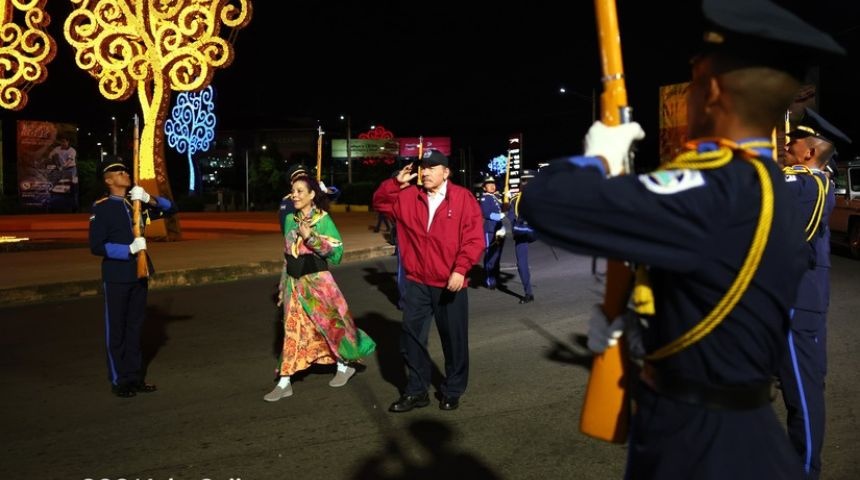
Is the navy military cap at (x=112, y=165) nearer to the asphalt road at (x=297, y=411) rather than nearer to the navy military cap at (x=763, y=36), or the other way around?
the asphalt road at (x=297, y=411)

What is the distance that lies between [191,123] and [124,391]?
21936 millimetres

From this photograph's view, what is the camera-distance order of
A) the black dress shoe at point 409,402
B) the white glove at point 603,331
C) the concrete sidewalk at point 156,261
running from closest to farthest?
the white glove at point 603,331, the black dress shoe at point 409,402, the concrete sidewalk at point 156,261

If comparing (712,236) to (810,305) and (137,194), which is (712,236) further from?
(137,194)

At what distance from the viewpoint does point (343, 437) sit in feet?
16.5

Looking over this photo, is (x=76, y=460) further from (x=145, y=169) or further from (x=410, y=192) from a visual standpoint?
(x=145, y=169)

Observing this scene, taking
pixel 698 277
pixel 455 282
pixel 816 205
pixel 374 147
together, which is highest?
pixel 698 277

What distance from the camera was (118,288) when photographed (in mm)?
6316

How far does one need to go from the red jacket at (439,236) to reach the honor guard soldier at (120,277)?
225 centimetres

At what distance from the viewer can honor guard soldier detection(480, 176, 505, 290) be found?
12211 millimetres

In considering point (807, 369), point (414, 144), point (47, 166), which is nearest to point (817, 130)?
point (807, 369)

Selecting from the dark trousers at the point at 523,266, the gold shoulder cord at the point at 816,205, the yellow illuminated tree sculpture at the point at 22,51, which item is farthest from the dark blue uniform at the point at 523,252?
the yellow illuminated tree sculpture at the point at 22,51

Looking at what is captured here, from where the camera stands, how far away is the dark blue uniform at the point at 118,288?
628 cm

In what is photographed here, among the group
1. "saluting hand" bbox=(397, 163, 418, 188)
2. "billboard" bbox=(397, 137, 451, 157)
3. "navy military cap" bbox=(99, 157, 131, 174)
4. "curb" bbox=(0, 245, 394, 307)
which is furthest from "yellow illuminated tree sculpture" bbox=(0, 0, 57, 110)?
"billboard" bbox=(397, 137, 451, 157)

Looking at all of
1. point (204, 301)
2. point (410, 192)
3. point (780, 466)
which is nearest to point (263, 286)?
point (204, 301)
